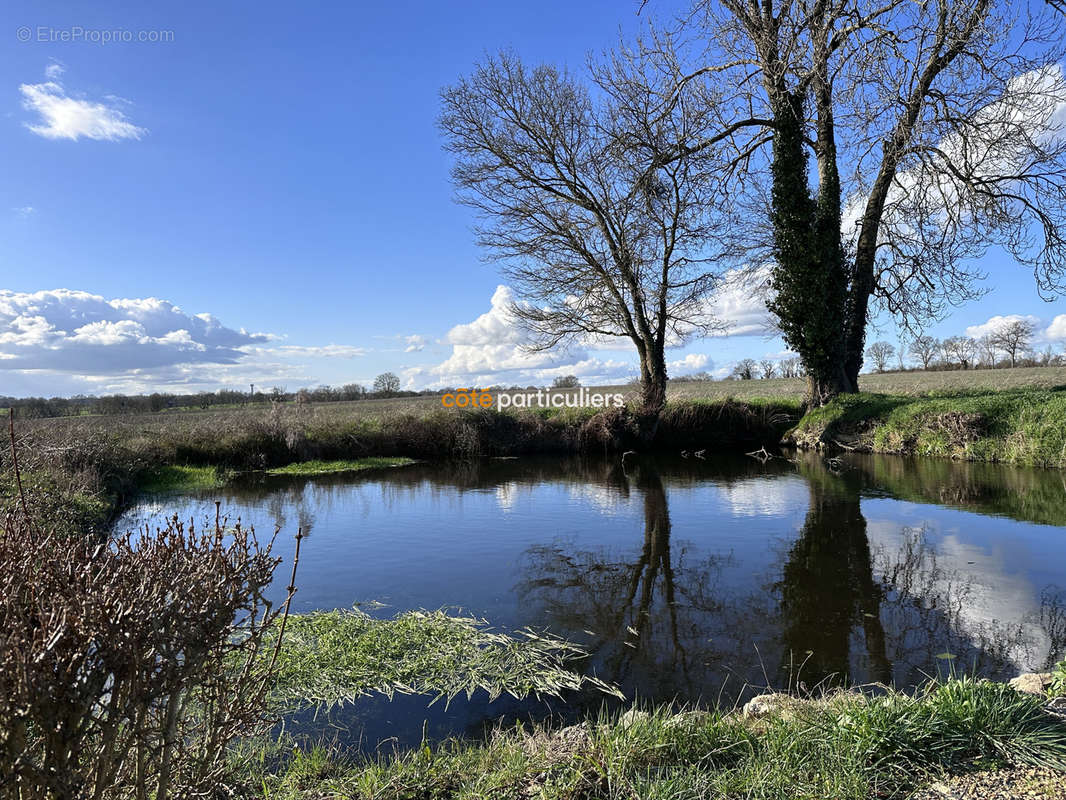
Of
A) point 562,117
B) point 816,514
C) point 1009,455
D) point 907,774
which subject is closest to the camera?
point 907,774

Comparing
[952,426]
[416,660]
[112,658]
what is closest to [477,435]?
[952,426]

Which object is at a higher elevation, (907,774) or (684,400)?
(684,400)

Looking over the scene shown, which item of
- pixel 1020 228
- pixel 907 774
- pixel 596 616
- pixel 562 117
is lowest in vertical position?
pixel 596 616

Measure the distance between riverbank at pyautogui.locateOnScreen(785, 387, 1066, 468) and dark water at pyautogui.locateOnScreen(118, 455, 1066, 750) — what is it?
107 cm

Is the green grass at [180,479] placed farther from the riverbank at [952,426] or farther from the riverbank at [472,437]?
the riverbank at [952,426]

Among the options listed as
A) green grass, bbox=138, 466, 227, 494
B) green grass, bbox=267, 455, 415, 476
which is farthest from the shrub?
green grass, bbox=267, 455, 415, 476

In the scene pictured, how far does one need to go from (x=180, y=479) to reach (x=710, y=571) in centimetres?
1286

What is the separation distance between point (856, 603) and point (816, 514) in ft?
13.5

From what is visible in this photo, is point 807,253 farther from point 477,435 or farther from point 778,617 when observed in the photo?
point 778,617

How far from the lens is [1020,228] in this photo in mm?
16734

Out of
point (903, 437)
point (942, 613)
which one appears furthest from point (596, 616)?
point (903, 437)

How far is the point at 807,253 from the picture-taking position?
59.3ft

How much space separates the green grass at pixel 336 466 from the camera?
1648cm

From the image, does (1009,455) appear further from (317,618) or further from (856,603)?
(317,618)
